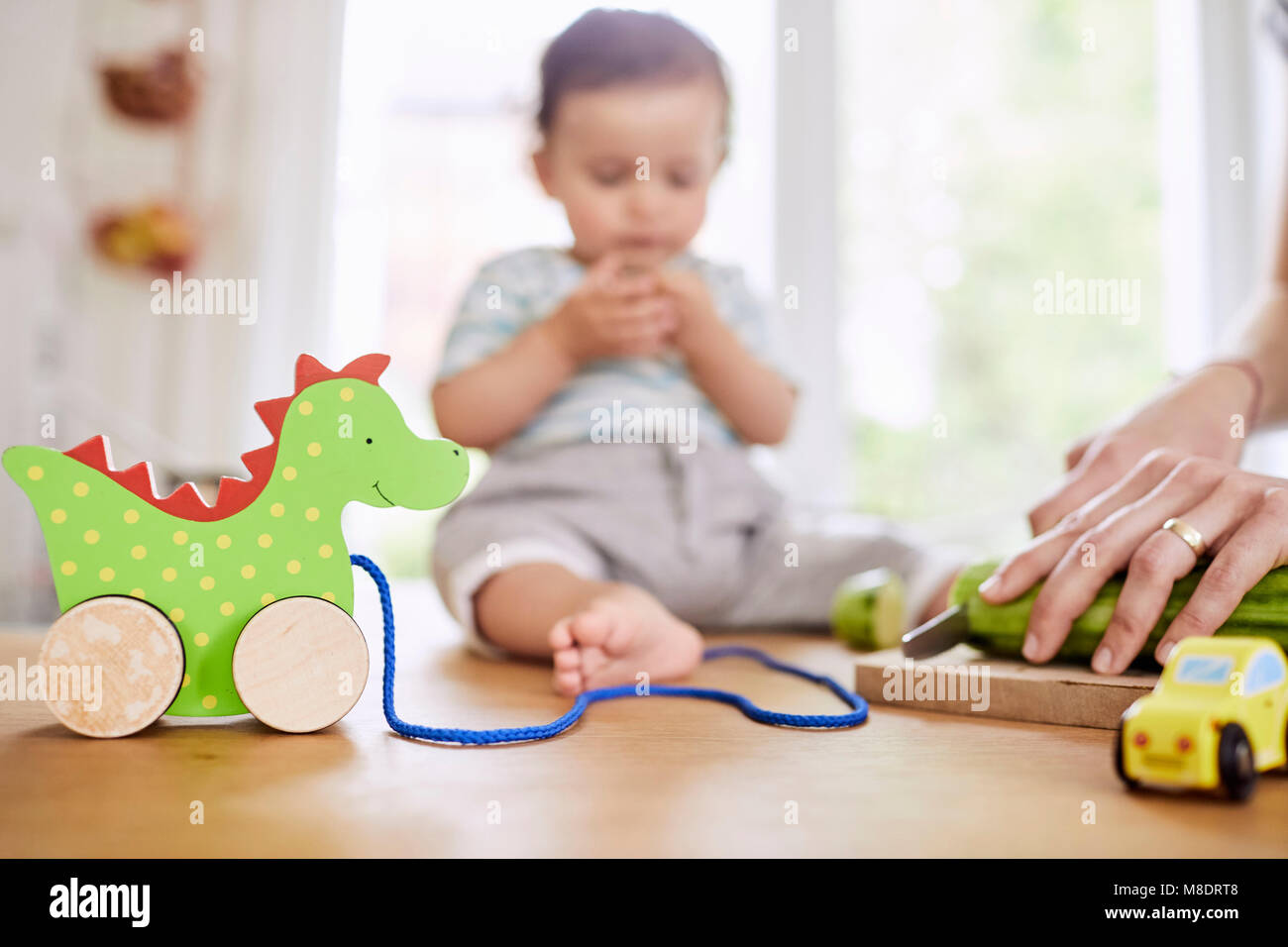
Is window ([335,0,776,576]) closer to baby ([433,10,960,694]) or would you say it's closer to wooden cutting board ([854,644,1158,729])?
baby ([433,10,960,694])

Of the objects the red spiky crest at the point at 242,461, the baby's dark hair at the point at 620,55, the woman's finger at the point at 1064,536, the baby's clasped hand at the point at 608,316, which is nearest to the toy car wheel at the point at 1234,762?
the woman's finger at the point at 1064,536

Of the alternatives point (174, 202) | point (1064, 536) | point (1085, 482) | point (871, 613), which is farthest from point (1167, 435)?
point (174, 202)

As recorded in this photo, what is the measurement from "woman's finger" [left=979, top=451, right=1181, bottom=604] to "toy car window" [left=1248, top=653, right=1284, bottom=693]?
0.22 meters

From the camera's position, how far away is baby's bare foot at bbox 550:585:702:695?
767 millimetres

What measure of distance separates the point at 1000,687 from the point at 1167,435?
1.14 feet

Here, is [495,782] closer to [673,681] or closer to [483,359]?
[673,681]

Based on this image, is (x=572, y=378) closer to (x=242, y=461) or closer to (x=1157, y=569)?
(x=242, y=461)

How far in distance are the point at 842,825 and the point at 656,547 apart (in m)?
0.71

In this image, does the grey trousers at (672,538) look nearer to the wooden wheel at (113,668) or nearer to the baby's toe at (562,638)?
the baby's toe at (562,638)

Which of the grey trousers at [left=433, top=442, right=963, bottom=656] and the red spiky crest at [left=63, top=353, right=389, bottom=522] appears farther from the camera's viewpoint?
the grey trousers at [left=433, top=442, right=963, bottom=656]

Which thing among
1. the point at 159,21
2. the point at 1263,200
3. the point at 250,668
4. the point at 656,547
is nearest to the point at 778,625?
the point at 656,547

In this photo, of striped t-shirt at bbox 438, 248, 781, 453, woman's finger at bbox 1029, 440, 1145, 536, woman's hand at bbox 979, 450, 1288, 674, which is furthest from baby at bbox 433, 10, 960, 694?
woman's hand at bbox 979, 450, 1288, 674

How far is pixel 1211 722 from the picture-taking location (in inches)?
18.0

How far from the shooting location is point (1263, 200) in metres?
2.04
